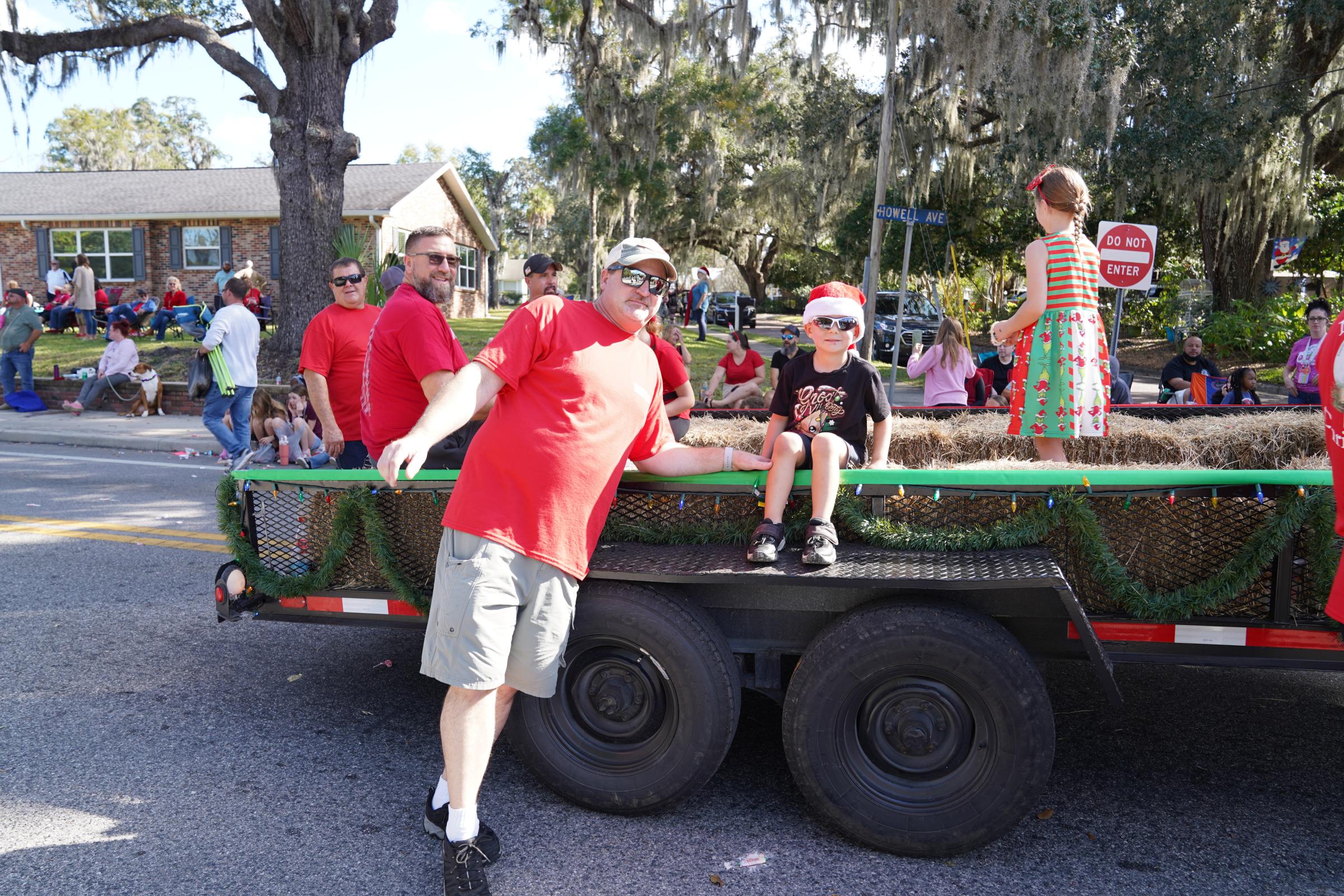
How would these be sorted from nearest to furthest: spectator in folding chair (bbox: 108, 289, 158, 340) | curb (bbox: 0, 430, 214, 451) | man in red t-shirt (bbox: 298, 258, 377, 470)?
1. man in red t-shirt (bbox: 298, 258, 377, 470)
2. curb (bbox: 0, 430, 214, 451)
3. spectator in folding chair (bbox: 108, 289, 158, 340)

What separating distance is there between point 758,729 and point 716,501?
1.16 m

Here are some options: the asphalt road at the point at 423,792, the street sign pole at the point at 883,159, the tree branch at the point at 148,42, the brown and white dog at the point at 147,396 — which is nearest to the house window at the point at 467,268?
the tree branch at the point at 148,42

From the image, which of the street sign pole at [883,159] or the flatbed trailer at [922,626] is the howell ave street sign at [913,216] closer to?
the street sign pole at [883,159]

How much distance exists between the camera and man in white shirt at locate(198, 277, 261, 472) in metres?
9.30

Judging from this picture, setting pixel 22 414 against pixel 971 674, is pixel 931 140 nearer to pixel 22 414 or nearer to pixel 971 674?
pixel 22 414

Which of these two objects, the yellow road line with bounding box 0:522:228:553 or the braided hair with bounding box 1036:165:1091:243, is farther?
the yellow road line with bounding box 0:522:228:553

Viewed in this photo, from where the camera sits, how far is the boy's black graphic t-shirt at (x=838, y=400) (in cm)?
371

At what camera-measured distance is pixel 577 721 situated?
3.34 metres

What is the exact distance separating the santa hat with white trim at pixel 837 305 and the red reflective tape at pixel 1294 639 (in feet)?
5.40

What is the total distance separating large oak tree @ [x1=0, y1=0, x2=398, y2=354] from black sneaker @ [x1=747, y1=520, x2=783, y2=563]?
44.1ft

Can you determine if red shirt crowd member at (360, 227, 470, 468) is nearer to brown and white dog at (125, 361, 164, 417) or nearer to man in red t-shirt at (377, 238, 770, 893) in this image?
man in red t-shirt at (377, 238, 770, 893)

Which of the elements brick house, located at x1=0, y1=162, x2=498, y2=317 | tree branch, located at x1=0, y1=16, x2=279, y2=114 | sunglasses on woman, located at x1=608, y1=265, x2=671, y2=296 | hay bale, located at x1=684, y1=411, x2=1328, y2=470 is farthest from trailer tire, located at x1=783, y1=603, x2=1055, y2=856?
brick house, located at x1=0, y1=162, x2=498, y2=317

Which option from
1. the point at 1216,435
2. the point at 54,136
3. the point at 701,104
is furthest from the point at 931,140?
the point at 54,136

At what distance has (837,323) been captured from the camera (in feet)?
12.1
